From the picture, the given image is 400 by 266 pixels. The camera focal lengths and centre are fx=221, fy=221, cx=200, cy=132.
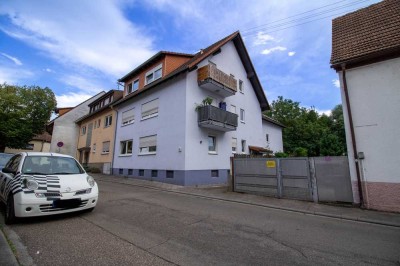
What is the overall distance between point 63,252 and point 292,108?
1720 inches

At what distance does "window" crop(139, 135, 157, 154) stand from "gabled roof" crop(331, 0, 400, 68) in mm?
12445

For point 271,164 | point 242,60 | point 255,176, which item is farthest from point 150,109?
point 271,164

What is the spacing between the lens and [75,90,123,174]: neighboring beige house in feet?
74.6

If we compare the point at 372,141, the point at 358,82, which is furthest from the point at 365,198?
the point at 358,82

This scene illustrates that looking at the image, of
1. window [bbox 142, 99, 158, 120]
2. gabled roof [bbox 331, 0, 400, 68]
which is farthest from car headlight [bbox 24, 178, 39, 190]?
window [bbox 142, 99, 158, 120]

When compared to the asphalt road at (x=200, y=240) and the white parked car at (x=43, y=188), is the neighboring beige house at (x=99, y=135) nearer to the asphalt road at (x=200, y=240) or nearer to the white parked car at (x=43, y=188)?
the white parked car at (x=43, y=188)

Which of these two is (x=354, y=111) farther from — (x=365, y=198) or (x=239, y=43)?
(x=239, y=43)

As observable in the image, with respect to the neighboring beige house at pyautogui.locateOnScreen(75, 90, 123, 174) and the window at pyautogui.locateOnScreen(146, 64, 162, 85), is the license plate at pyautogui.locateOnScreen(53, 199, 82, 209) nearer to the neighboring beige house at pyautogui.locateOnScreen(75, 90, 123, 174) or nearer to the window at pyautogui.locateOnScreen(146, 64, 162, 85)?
the window at pyautogui.locateOnScreen(146, 64, 162, 85)

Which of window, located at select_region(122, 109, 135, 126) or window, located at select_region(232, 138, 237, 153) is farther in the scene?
window, located at select_region(122, 109, 135, 126)

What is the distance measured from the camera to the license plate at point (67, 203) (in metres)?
5.12

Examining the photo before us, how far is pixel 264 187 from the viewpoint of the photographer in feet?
34.4

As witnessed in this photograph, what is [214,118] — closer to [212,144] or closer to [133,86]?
[212,144]

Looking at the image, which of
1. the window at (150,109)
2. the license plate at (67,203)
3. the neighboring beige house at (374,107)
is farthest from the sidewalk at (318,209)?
the window at (150,109)

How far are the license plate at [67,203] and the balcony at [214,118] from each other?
10364mm
